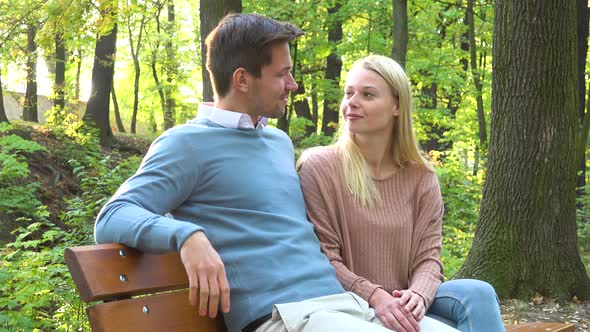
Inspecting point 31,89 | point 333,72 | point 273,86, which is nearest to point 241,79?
point 273,86

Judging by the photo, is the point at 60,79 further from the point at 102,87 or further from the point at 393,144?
the point at 393,144

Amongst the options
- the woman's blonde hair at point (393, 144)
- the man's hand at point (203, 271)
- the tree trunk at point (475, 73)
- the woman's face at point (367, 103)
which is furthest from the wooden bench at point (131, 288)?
the tree trunk at point (475, 73)

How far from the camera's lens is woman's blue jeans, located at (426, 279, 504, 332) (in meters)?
2.81

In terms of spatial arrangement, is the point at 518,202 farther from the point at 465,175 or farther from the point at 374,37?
the point at 374,37

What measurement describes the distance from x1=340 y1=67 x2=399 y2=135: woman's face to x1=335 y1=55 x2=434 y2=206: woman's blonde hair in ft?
0.10

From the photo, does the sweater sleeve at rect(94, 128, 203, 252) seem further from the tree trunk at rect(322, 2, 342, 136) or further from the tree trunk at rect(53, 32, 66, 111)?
the tree trunk at rect(53, 32, 66, 111)

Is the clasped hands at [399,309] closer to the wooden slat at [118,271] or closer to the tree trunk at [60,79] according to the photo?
the wooden slat at [118,271]

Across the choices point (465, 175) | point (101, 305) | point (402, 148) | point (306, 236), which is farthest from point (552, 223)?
point (465, 175)

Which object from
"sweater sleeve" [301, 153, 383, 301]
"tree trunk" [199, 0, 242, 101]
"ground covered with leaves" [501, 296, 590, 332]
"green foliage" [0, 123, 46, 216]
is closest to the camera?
"sweater sleeve" [301, 153, 383, 301]

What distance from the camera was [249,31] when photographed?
2615mm

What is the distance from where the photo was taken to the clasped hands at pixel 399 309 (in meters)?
2.75

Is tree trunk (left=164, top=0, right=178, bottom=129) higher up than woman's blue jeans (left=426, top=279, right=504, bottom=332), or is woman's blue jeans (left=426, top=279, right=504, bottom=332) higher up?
tree trunk (left=164, top=0, right=178, bottom=129)

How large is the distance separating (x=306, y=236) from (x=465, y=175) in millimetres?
10665

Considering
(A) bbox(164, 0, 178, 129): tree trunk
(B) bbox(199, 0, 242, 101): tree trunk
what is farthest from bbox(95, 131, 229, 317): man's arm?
(A) bbox(164, 0, 178, 129): tree trunk
